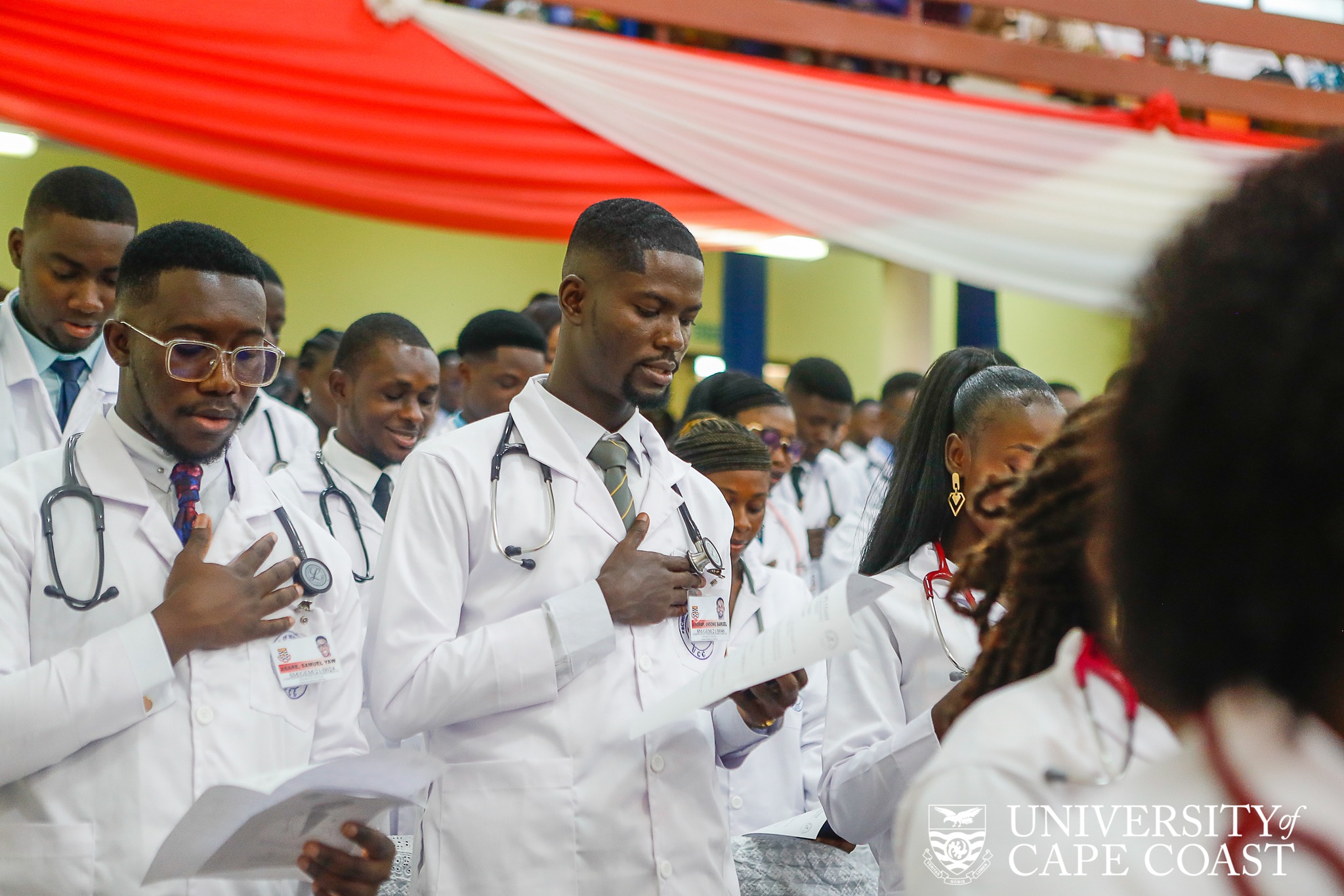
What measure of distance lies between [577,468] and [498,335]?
6.54 ft

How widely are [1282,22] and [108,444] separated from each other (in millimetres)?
6392

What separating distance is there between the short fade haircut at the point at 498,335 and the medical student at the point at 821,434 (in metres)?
1.71

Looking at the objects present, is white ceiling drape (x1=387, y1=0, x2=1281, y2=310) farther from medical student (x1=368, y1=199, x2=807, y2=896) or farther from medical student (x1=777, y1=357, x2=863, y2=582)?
medical student (x1=368, y1=199, x2=807, y2=896)

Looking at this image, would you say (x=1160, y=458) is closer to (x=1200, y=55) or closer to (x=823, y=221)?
(x=823, y=221)

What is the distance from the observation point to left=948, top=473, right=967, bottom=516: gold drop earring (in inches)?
75.9

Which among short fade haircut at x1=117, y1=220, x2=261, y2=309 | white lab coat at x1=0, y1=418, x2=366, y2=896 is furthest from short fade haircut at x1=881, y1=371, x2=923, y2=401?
white lab coat at x1=0, y1=418, x2=366, y2=896

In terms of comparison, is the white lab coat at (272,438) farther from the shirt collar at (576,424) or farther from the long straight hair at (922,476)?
the long straight hair at (922,476)

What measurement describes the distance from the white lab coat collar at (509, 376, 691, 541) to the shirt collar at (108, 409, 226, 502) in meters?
0.51

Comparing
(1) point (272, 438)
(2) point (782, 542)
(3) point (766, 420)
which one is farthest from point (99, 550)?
(2) point (782, 542)

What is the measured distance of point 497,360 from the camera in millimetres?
3727

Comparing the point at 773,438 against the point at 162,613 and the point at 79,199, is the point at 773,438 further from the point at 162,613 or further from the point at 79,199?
the point at 162,613

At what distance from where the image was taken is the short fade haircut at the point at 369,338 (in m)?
3.27

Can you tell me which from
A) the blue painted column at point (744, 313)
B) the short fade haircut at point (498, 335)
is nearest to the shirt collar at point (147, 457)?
the short fade haircut at point (498, 335)

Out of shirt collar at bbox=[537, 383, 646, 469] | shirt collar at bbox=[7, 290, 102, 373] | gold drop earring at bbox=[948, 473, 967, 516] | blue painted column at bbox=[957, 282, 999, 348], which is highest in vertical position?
shirt collar at bbox=[537, 383, 646, 469]
